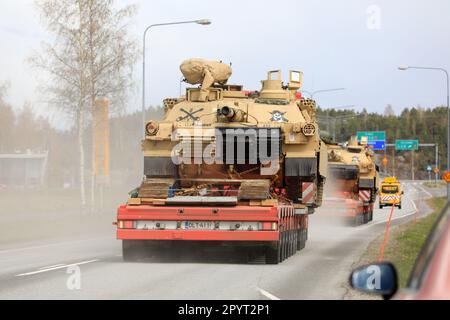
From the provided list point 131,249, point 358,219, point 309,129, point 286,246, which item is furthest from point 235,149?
point 358,219

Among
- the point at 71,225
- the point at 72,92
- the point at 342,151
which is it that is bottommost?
the point at 71,225

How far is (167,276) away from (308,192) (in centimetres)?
586

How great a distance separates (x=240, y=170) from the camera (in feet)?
59.8

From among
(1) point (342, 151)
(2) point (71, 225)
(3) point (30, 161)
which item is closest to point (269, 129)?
(2) point (71, 225)

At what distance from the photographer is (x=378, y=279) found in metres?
4.55

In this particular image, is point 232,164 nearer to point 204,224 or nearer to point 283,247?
point 283,247

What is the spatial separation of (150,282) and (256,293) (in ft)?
6.48

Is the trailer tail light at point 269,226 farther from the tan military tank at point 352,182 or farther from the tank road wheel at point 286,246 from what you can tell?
the tan military tank at point 352,182

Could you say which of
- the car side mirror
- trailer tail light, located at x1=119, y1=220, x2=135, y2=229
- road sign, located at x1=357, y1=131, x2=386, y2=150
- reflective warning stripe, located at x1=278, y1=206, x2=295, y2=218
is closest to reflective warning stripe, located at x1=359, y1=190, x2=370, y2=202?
reflective warning stripe, located at x1=278, y1=206, x2=295, y2=218

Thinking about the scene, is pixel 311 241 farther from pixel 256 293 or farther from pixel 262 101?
pixel 256 293

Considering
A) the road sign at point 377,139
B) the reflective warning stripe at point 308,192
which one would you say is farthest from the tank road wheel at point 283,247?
the road sign at point 377,139

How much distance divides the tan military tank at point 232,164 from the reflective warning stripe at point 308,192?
26mm

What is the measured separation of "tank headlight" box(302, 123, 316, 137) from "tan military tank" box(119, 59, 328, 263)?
2cm

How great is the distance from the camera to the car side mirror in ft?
13.8
